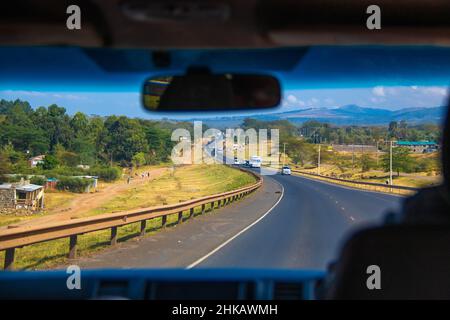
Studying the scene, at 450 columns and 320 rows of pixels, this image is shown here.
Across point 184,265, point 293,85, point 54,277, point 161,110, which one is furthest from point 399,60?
point 54,277

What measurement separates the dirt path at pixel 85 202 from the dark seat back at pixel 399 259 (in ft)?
8.77

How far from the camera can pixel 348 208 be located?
7.33m

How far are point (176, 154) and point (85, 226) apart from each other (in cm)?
99

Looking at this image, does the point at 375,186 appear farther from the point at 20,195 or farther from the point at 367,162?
the point at 20,195

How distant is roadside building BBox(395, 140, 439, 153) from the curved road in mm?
567

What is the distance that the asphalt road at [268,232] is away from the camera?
204 inches

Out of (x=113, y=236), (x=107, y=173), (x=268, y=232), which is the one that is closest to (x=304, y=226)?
(x=268, y=232)

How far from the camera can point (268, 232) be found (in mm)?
6492

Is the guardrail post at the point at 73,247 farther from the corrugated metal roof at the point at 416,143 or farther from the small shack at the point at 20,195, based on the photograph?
the corrugated metal roof at the point at 416,143

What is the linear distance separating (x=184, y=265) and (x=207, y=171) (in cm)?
88

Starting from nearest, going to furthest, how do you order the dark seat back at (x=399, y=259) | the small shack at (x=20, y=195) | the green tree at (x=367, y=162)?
the dark seat back at (x=399, y=259) → the small shack at (x=20, y=195) → the green tree at (x=367, y=162)

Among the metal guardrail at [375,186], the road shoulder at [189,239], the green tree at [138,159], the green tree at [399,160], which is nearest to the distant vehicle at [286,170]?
the metal guardrail at [375,186]

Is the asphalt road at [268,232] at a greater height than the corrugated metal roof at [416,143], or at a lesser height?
lesser

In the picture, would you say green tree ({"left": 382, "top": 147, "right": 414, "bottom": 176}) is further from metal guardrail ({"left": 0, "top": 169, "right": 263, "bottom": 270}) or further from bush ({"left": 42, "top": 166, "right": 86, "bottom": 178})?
bush ({"left": 42, "top": 166, "right": 86, "bottom": 178})
